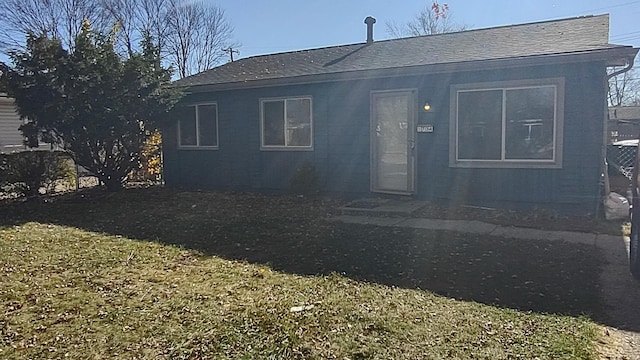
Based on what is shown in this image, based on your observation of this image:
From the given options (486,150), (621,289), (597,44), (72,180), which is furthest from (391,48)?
(72,180)

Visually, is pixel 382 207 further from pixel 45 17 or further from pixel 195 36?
pixel 195 36

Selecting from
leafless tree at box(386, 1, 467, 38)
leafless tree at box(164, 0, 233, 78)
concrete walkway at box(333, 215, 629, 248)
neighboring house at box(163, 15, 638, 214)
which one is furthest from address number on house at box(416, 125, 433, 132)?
leafless tree at box(164, 0, 233, 78)

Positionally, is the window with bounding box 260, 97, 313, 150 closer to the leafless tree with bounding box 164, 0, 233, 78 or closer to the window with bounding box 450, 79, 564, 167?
the window with bounding box 450, 79, 564, 167

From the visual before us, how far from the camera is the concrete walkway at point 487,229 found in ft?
18.4

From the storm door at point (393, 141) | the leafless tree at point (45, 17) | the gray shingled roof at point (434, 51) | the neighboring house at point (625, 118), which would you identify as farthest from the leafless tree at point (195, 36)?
the neighboring house at point (625, 118)

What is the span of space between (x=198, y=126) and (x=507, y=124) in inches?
285

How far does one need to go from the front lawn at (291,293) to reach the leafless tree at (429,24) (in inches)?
980

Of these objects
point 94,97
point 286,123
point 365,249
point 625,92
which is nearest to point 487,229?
point 365,249

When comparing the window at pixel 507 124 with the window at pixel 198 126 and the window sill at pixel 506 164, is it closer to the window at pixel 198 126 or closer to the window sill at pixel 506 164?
the window sill at pixel 506 164

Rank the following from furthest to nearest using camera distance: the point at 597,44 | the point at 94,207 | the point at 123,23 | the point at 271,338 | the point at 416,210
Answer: the point at 123,23
the point at 94,207
the point at 416,210
the point at 597,44
the point at 271,338

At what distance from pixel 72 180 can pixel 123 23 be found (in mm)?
16898

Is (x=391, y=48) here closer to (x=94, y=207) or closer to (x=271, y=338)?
(x=94, y=207)

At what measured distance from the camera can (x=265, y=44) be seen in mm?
29797

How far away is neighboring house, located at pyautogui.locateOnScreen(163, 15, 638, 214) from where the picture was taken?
7.19 meters
